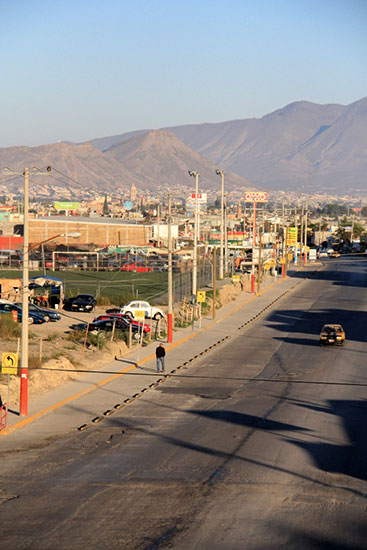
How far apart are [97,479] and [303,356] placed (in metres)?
28.2

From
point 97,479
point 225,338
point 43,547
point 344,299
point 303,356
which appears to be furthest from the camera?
point 344,299

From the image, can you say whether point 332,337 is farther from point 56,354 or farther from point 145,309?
point 56,354

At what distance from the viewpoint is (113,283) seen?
92438 mm

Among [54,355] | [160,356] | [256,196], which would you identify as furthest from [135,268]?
[160,356]

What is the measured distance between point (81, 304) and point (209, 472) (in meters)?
46.8

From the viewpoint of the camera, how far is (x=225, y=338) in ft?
189

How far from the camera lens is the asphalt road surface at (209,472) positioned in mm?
18969

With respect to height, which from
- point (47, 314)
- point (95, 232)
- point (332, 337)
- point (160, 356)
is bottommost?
point (332, 337)

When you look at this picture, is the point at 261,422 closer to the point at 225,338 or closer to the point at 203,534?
the point at 203,534

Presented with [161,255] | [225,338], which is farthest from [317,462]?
[161,255]

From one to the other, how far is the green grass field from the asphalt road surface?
36721 mm

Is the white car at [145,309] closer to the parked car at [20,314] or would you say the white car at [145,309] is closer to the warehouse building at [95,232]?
the parked car at [20,314]

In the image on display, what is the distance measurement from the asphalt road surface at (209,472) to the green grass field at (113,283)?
120ft

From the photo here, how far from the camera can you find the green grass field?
261ft
